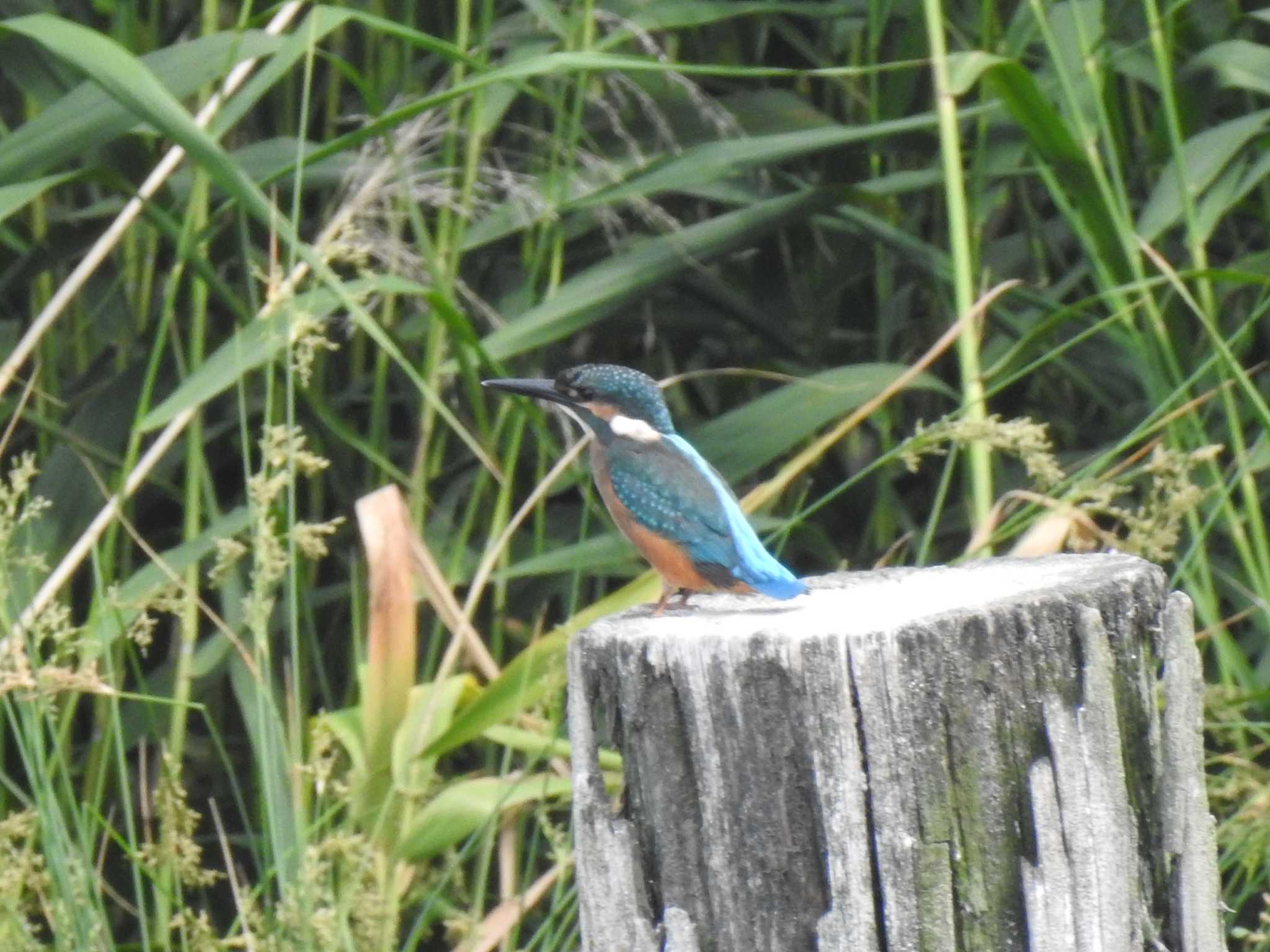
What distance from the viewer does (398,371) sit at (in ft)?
11.5

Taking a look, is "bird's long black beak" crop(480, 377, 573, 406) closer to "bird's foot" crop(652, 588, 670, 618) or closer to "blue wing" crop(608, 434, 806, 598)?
"blue wing" crop(608, 434, 806, 598)

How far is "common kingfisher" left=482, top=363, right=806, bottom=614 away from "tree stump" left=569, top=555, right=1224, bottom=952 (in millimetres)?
295

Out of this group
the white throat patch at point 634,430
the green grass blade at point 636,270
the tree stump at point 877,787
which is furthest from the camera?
the green grass blade at point 636,270

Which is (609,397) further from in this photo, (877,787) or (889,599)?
(877,787)

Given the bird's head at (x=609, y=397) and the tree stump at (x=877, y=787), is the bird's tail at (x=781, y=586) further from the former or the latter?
the bird's head at (x=609, y=397)

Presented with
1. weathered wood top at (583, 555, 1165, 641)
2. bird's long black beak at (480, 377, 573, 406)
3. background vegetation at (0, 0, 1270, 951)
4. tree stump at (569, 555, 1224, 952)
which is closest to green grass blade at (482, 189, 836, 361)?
background vegetation at (0, 0, 1270, 951)

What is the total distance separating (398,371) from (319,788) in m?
1.37

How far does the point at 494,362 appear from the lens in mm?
3172

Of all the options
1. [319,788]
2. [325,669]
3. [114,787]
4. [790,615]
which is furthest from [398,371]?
[790,615]

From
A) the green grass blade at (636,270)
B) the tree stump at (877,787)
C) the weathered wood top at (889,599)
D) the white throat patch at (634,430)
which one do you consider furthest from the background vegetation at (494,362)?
the tree stump at (877,787)

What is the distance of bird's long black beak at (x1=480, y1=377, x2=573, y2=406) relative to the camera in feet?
8.66

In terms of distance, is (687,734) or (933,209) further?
(933,209)

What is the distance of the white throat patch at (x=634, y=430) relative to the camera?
2.53 m

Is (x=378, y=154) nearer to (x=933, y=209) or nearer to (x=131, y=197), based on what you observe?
(x=131, y=197)
